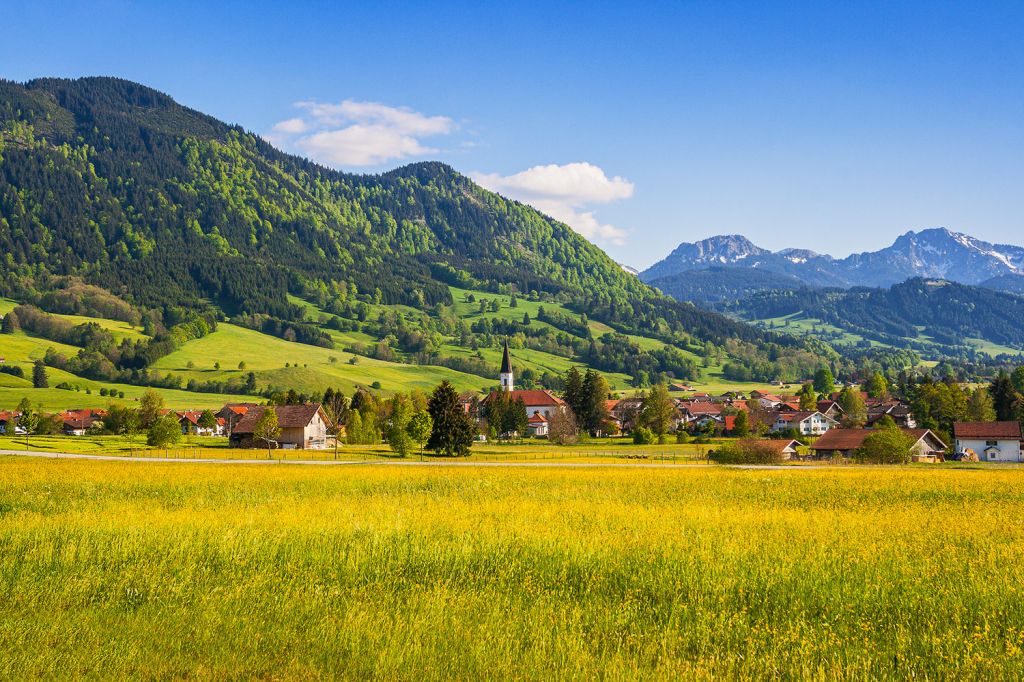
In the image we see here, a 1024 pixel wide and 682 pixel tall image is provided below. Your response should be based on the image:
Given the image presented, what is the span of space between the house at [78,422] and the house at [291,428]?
4797 centimetres

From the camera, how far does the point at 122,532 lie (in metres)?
19.7

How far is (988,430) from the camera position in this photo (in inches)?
3784

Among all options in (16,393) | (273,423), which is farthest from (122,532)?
(16,393)

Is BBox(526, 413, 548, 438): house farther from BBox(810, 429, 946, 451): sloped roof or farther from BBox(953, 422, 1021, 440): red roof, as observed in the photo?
BBox(953, 422, 1021, 440): red roof

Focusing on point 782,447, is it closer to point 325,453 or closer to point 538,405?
point 325,453

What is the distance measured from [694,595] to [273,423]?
8256cm

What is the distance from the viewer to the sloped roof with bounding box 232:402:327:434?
100 m

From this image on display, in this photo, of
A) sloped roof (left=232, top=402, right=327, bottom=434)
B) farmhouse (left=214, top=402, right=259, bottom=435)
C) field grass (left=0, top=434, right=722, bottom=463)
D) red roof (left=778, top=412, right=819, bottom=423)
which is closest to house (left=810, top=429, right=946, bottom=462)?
field grass (left=0, top=434, right=722, bottom=463)

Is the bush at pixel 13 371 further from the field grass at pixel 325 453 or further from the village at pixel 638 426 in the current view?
the field grass at pixel 325 453

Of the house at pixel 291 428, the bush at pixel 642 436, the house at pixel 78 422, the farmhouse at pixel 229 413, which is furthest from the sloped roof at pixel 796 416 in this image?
the house at pixel 78 422

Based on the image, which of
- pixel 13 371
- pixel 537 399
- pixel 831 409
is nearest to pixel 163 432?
pixel 537 399

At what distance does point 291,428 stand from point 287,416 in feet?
5.46

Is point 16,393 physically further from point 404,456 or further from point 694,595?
point 694,595

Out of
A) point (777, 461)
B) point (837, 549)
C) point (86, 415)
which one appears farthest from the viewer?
point (86, 415)
